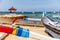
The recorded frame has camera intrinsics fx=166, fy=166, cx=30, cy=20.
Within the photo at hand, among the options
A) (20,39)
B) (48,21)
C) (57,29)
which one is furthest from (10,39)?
(48,21)

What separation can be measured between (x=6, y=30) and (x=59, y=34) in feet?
16.3

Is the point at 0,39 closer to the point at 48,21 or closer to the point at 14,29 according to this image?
the point at 14,29

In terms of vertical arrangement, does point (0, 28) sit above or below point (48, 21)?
above

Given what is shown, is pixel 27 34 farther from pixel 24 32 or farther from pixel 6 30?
pixel 6 30

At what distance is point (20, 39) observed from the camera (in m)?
8.99

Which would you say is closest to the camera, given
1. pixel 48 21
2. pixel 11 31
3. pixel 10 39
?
pixel 11 31

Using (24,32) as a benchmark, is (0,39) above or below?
below

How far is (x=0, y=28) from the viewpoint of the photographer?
4.65 metres

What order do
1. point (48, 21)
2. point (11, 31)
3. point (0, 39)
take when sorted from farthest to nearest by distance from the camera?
point (48, 21) < point (0, 39) < point (11, 31)

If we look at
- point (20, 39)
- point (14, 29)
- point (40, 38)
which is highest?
point (14, 29)

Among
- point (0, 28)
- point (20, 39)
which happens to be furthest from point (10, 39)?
point (0, 28)

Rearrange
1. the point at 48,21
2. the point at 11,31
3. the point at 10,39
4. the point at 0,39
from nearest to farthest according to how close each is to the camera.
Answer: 1. the point at 11,31
2. the point at 0,39
3. the point at 10,39
4. the point at 48,21

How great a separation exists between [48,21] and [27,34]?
6.90m

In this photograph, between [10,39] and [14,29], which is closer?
[14,29]
